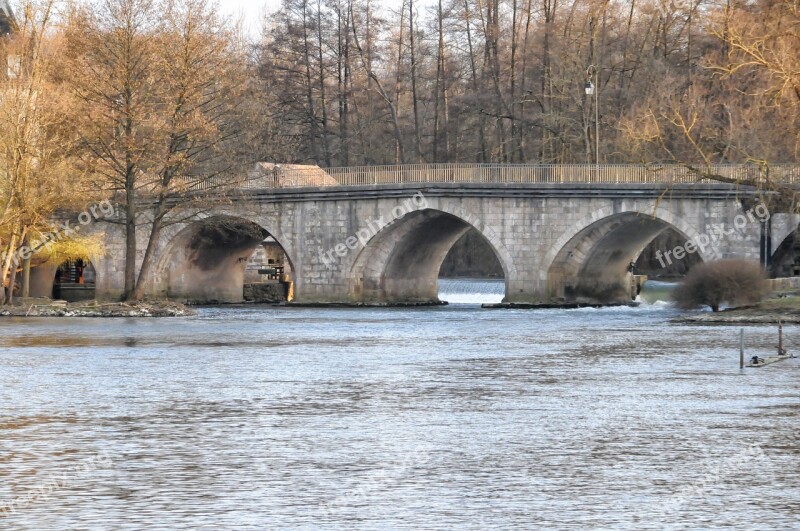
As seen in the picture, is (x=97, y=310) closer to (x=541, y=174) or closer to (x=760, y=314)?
(x=541, y=174)

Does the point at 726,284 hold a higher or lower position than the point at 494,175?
lower

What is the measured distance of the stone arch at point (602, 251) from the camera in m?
57.9

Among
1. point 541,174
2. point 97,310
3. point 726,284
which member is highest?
point 541,174

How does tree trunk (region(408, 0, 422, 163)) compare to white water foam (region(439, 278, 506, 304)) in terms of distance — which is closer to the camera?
white water foam (region(439, 278, 506, 304))

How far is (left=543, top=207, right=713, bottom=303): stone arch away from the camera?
57.9 m

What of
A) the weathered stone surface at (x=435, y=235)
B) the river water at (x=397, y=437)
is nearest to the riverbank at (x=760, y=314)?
the weathered stone surface at (x=435, y=235)

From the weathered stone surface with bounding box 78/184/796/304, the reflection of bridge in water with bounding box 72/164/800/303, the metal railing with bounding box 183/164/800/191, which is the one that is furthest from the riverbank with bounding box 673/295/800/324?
the weathered stone surface with bounding box 78/184/796/304

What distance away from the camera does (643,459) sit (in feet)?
59.8

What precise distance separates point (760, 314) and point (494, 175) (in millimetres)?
16318

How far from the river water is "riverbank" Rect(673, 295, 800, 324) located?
9.13 meters

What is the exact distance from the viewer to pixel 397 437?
20.2 metres

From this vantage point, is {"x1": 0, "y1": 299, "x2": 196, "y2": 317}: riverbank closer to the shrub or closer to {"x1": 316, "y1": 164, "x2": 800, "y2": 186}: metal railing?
{"x1": 316, "y1": 164, "x2": 800, "y2": 186}: metal railing

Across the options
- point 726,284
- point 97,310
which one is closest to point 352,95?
point 97,310

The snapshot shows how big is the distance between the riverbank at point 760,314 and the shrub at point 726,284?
1466 millimetres
